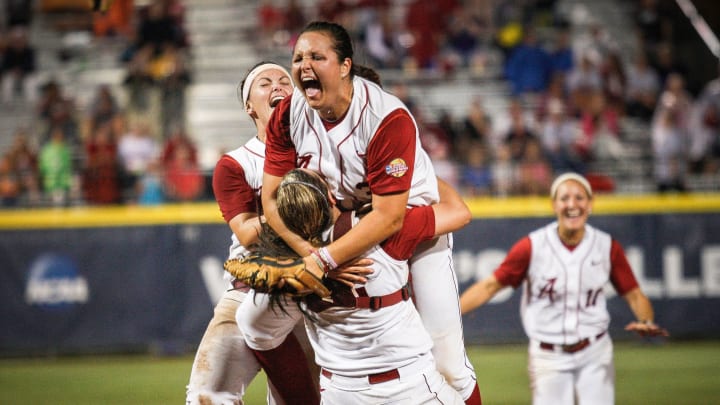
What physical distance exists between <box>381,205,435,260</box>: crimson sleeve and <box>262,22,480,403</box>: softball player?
0.10 meters

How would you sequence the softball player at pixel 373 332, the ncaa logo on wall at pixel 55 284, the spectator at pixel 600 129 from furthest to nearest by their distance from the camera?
1. the spectator at pixel 600 129
2. the ncaa logo on wall at pixel 55 284
3. the softball player at pixel 373 332


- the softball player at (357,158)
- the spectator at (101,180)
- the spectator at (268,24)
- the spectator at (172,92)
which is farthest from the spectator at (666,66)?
the softball player at (357,158)

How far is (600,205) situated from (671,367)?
2271 mm

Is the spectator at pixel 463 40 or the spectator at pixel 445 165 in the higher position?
the spectator at pixel 463 40

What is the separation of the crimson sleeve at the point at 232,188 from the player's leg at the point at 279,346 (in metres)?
0.68

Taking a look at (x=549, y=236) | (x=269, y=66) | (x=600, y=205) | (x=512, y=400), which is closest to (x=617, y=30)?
(x=600, y=205)

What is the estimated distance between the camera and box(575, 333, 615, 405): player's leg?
603 cm

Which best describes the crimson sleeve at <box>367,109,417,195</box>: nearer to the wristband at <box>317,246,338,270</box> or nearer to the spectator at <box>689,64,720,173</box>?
the wristband at <box>317,246,338,270</box>

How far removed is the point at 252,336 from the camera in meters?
4.67

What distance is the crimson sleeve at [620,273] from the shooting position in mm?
6297

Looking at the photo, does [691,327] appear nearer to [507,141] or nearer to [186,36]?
[507,141]

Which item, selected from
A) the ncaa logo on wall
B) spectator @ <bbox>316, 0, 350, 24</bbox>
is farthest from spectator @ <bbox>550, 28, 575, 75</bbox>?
the ncaa logo on wall

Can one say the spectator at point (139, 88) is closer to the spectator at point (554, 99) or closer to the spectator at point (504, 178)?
the spectator at point (504, 178)

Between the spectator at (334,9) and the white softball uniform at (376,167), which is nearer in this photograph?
the white softball uniform at (376,167)
